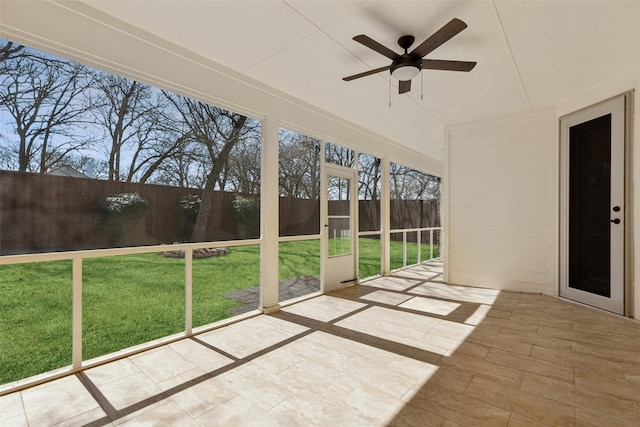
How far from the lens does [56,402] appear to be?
190cm

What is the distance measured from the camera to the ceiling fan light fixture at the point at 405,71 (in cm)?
263

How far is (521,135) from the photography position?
15.2 feet

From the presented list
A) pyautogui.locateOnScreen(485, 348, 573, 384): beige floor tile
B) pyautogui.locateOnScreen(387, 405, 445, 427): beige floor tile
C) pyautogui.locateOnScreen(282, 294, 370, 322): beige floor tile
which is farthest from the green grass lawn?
pyautogui.locateOnScreen(485, 348, 573, 384): beige floor tile

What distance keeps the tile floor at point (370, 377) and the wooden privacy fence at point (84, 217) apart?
1.00 metres

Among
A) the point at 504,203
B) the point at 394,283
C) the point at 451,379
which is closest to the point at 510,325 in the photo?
the point at 451,379

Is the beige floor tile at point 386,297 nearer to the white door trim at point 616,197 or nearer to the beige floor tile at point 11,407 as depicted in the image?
the white door trim at point 616,197

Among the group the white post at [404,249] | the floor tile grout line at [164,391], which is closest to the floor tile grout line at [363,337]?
the floor tile grout line at [164,391]

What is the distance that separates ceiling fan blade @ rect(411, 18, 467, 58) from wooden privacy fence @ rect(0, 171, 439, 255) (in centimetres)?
238

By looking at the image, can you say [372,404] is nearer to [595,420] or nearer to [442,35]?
[595,420]

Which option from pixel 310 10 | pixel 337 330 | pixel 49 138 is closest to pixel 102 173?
pixel 49 138

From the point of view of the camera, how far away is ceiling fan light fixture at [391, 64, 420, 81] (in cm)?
263

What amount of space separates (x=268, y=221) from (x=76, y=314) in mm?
1978

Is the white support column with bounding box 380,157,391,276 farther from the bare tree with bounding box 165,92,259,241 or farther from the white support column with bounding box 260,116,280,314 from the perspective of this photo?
the bare tree with bounding box 165,92,259,241

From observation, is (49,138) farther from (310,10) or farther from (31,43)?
(310,10)
